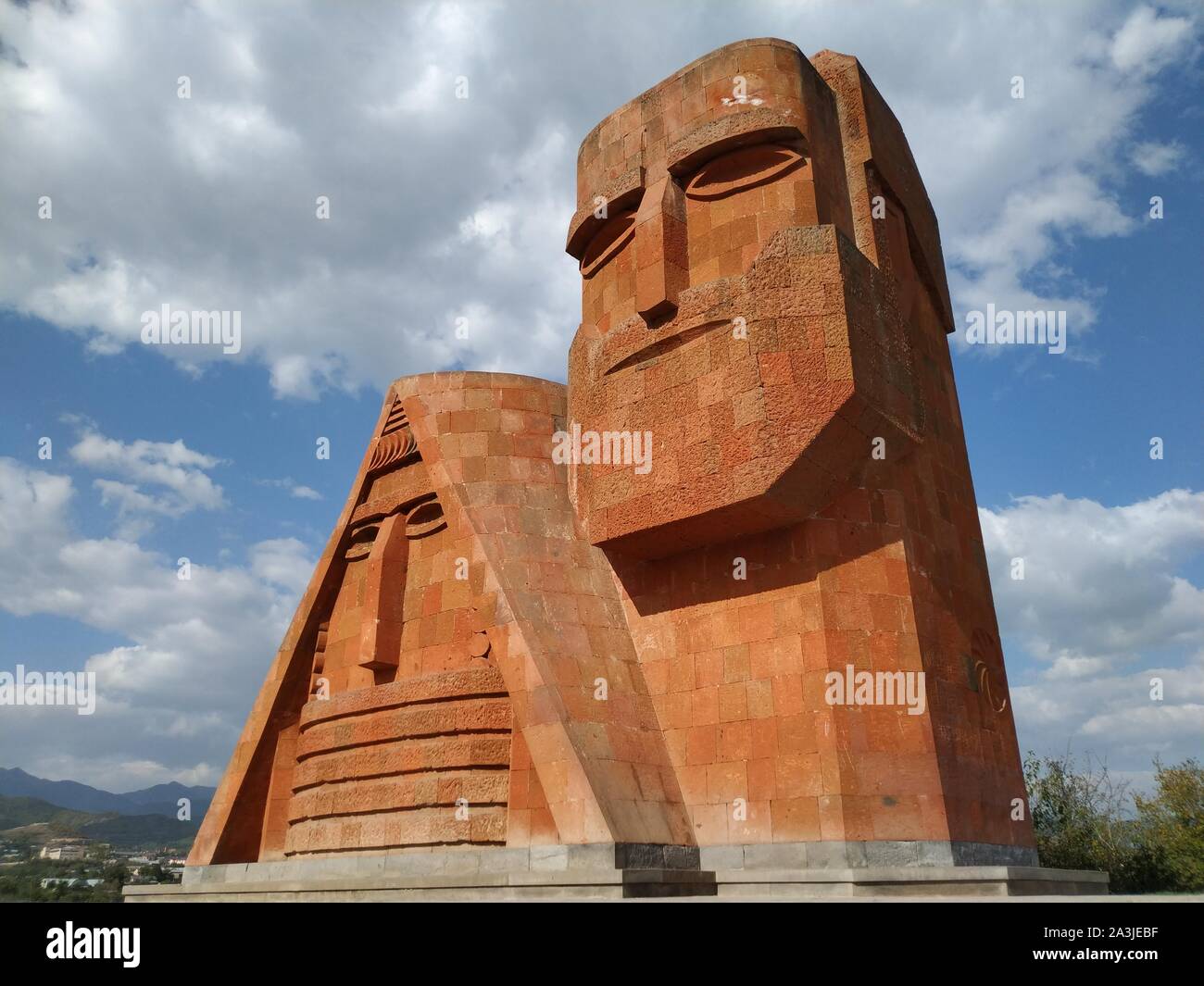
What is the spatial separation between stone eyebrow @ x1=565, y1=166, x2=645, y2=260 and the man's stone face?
24 mm

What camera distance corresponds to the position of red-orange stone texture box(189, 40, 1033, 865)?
9586 mm

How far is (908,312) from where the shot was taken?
12102 mm

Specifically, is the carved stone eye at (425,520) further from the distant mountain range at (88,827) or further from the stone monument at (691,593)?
the distant mountain range at (88,827)

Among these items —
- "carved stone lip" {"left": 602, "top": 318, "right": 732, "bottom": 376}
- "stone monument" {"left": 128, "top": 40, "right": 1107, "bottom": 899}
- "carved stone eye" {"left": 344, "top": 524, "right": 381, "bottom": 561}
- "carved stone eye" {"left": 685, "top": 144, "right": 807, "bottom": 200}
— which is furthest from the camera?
"carved stone eye" {"left": 344, "top": 524, "right": 381, "bottom": 561}

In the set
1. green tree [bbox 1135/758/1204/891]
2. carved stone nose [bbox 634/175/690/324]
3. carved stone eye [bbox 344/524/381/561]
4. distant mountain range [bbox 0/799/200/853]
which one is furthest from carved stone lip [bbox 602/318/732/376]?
distant mountain range [bbox 0/799/200/853]

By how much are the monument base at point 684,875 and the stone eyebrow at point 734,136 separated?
7.45m

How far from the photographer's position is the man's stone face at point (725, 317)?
9.86 meters

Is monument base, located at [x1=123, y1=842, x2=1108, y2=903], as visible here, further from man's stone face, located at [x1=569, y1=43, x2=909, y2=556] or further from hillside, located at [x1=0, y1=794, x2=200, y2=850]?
hillside, located at [x1=0, y1=794, x2=200, y2=850]

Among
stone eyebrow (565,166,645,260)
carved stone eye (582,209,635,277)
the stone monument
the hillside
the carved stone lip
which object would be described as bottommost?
the hillside

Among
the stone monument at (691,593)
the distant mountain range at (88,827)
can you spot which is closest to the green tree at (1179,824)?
the stone monument at (691,593)

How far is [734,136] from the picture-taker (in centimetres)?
1100

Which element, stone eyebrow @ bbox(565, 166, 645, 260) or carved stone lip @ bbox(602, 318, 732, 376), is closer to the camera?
carved stone lip @ bbox(602, 318, 732, 376)
